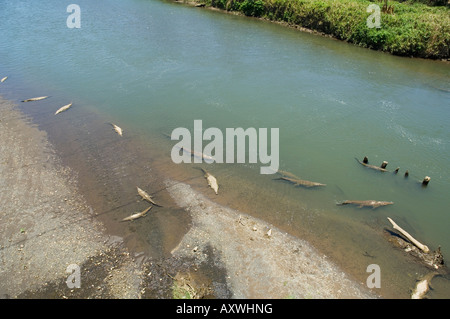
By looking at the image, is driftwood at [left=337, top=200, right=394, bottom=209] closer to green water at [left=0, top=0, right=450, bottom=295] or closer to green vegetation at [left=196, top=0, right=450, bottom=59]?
green water at [left=0, top=0, right=450, bottom=295]

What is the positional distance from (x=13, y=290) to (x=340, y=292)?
11386mm

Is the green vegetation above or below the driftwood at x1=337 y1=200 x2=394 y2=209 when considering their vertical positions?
above

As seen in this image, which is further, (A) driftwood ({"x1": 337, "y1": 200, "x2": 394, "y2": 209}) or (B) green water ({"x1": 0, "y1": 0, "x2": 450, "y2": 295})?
(B) green water ({"x1": 0, "y1": 0, "x2": 450, "y2": 295})

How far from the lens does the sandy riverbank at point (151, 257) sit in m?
10.9

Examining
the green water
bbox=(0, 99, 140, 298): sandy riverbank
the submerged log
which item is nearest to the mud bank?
the green water

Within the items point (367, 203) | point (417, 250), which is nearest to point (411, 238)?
point (417, 250)

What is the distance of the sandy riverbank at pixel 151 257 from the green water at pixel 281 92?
2006 mm

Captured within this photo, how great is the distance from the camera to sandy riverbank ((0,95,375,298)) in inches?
428

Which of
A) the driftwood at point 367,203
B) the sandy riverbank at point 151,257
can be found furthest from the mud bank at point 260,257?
the driftwood at point 367,203

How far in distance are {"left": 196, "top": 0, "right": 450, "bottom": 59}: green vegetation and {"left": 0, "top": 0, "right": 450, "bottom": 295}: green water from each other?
1427 mm

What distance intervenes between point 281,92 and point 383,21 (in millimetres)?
18281

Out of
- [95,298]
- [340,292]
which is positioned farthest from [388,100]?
[95,298]

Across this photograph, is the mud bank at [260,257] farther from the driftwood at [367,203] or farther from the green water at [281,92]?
the driftwood at [367,203]

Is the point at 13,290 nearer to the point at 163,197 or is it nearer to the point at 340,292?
the point at 163,197
